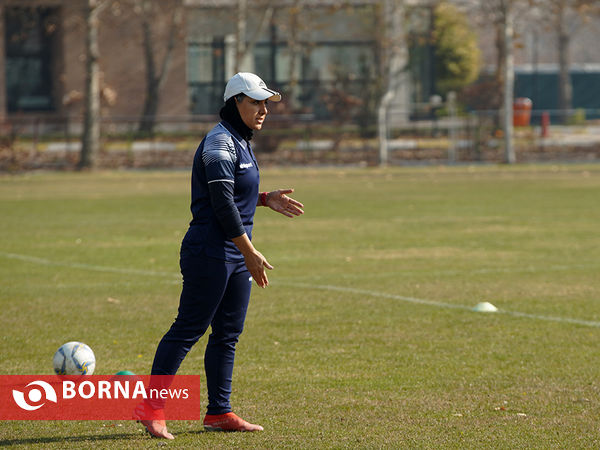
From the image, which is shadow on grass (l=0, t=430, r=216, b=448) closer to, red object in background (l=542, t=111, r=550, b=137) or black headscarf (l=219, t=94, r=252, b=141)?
black headscarf (l=219, t=94, r=252, b=141)

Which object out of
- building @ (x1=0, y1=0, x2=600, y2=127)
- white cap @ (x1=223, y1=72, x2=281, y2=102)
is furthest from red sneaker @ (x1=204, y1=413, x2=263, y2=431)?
building @ (x1=0, y1=0, x2=600, y2=127)

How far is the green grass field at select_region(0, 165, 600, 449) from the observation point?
6395 mm

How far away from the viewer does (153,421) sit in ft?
19.9

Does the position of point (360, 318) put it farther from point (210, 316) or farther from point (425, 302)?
point (210, 316)

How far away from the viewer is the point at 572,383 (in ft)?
24.4

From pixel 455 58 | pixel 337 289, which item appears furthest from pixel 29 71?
pixel 337 289

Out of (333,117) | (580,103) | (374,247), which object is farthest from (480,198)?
(580,103)

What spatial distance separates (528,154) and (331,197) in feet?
57.3

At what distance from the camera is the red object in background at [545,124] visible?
41250 mm

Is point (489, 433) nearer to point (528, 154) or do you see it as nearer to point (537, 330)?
point (537, 330)

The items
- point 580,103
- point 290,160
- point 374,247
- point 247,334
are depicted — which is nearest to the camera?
point 247,334

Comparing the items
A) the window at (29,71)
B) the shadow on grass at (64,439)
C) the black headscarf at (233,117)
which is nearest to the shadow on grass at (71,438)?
the shadow on grass at (64,439)

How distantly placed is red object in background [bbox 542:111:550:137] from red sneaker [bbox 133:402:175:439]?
3647cm

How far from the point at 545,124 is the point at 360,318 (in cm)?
3371
